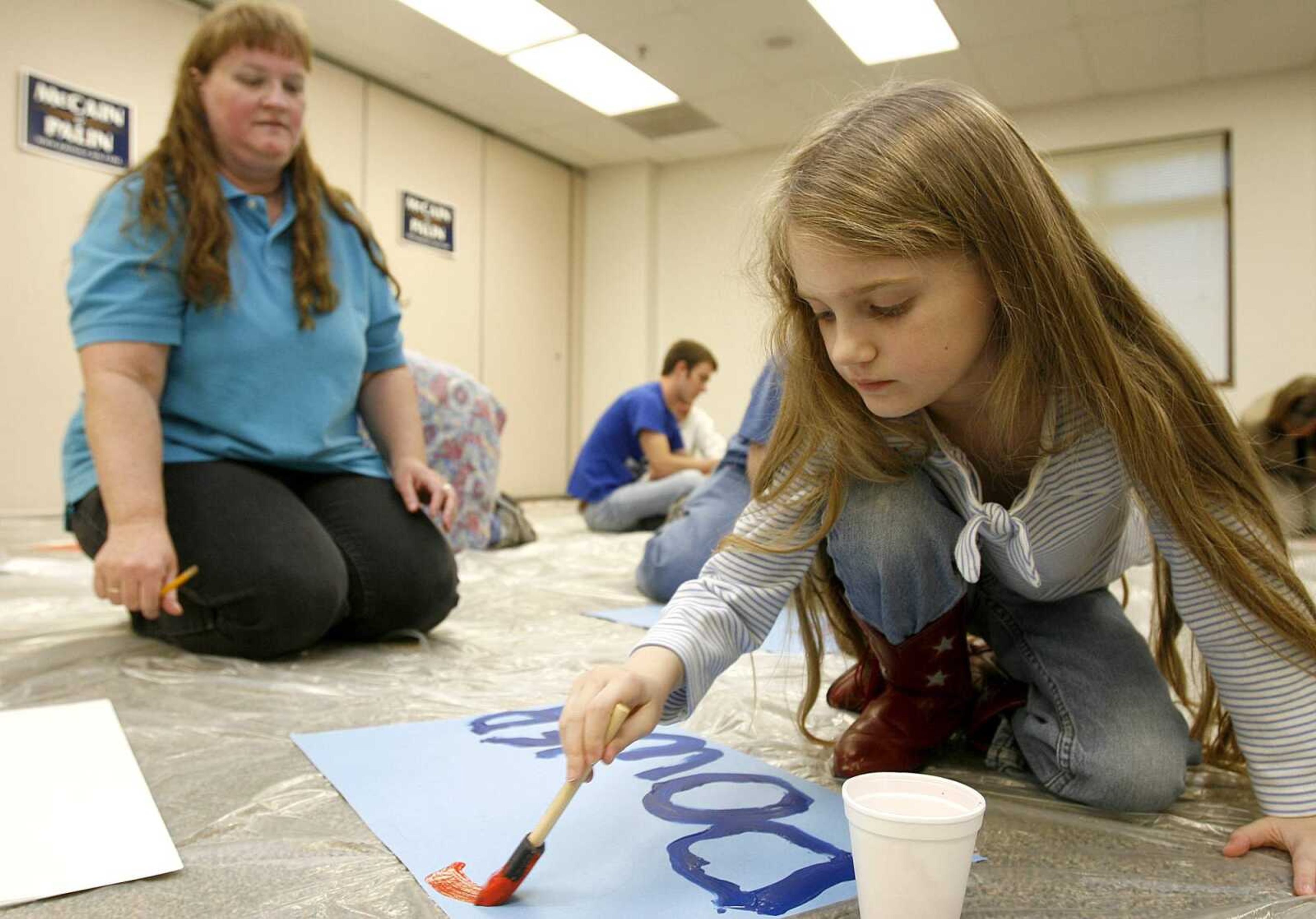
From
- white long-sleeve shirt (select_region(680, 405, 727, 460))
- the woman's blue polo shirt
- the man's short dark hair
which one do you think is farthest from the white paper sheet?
white long-sleeve shirt (select_region(680, 405, 727, 460))

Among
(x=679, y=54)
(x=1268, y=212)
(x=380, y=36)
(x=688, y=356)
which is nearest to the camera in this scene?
(x=688, y=356)

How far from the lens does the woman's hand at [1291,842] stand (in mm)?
661

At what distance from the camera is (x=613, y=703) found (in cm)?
63

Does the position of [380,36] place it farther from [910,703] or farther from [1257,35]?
[910,703]

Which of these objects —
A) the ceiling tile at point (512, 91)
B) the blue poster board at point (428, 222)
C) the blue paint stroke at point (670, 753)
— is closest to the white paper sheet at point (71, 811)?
the blue paint stroke at point (670, 753)

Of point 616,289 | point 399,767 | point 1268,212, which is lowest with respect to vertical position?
point 399,767

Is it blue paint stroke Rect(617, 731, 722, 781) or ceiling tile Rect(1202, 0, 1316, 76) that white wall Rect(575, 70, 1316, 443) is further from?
blue paint stroke Rect(617, 731, 722, 781)

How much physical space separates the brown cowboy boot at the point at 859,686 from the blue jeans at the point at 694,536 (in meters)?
0.69

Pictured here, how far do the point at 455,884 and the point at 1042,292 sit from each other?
1.89 feet

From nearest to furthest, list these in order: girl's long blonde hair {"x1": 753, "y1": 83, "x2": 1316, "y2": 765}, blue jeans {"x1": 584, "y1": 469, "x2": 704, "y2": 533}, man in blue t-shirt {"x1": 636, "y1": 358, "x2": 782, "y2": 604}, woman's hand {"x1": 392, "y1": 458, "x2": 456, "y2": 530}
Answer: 1. girl's long blonde hair {"x1": 753, "y1": 83, "x2": 1316, "y2": 765}
2. woman's hand {"x1": 392, "y1": 458, "x2": 456, "y2": 530}
3. man in blue t-shirt {"x1": 636, "y1": 358, "x2": 782, "y2": 604}
4. blue jeans {"x1": 584, "y1": 469, "x2": 704, "y2": 533}

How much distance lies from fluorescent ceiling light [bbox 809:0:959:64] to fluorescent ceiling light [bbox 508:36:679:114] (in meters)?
1.00

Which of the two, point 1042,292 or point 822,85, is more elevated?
point 822,85

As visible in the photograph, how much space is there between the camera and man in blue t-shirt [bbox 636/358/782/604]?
1.82 m

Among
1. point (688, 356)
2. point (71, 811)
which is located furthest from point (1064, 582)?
point (688, 356)
